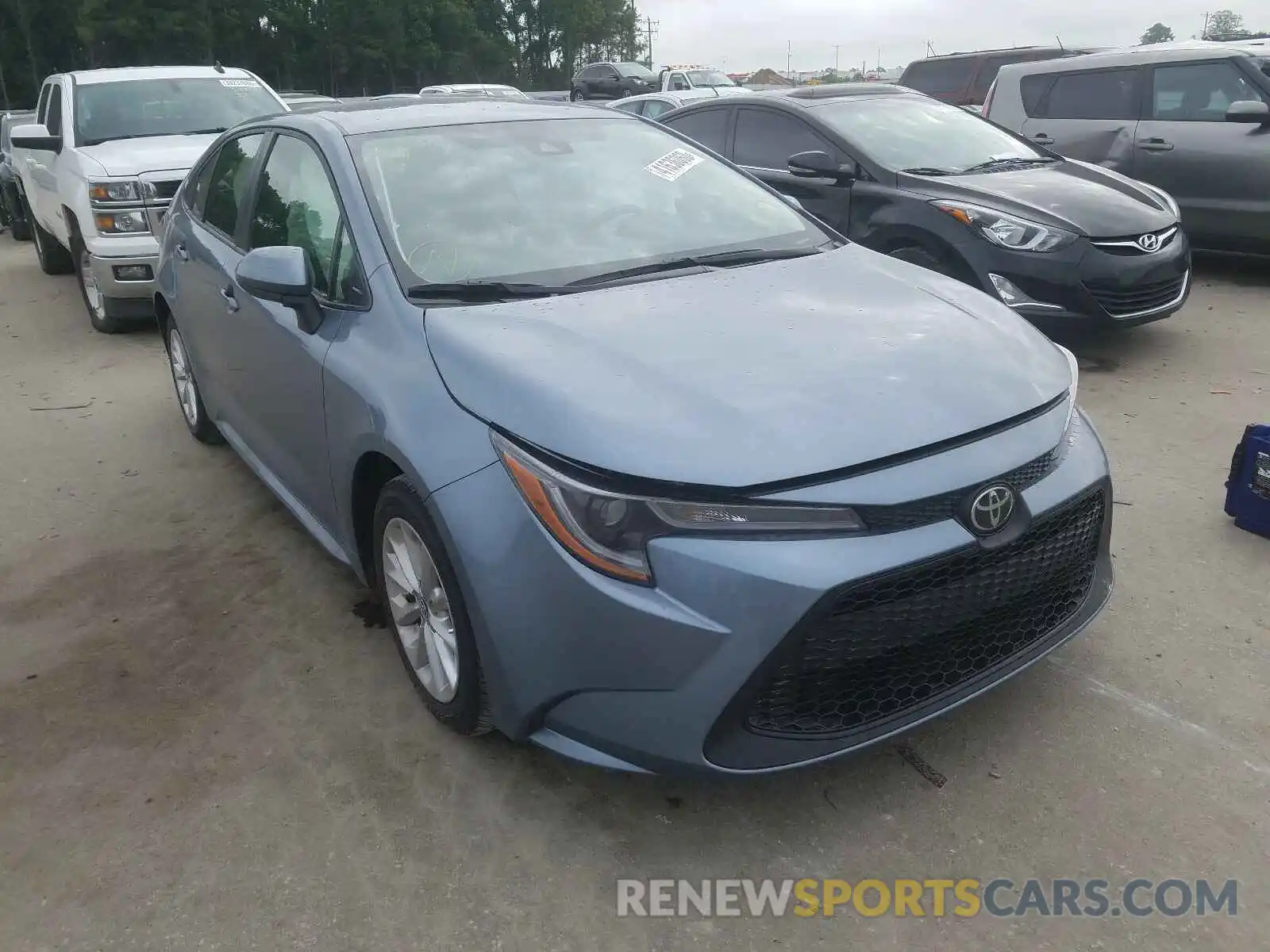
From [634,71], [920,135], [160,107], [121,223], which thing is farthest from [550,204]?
[634,71]

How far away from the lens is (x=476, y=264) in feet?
10.0

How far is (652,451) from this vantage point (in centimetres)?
222

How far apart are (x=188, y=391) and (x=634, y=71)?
88.7ft

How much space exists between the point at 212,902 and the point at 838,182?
18.0ft

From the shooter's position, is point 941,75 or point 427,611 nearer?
point 427,611

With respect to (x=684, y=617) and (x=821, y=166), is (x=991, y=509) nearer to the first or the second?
(x=684, y=617)

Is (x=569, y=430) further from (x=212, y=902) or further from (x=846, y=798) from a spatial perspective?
(x=212, y=902)

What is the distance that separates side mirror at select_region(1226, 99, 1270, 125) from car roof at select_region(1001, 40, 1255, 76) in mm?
609

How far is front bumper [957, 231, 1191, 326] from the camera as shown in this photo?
19.0 ft

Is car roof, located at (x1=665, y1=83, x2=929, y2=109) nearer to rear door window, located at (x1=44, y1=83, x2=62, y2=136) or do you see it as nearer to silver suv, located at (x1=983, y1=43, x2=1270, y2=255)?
silver suv, located at (x1=983, y1=43, x2=1270, y2=255)

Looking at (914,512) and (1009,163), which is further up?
(1009,163)

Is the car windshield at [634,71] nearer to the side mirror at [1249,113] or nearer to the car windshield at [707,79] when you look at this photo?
the car windshield at [707,79]

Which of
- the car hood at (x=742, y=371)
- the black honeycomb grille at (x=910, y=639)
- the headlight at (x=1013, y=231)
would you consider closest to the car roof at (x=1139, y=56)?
the headlight at (x=1013, y=231)

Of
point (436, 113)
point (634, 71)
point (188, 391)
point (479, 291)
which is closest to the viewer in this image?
point (479, 291)
